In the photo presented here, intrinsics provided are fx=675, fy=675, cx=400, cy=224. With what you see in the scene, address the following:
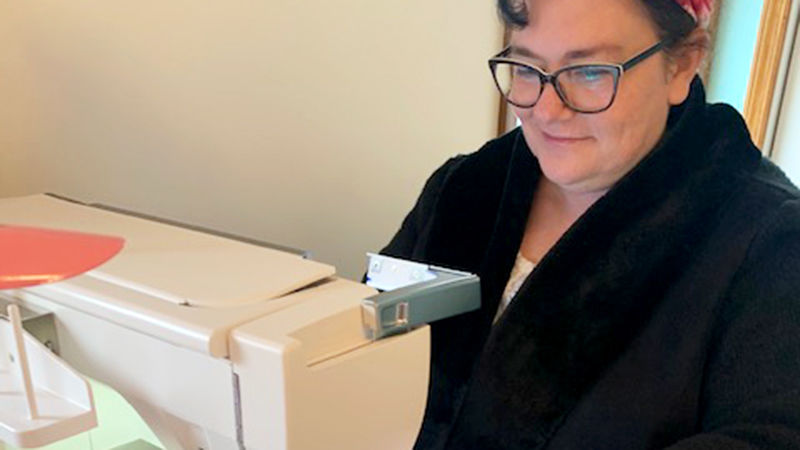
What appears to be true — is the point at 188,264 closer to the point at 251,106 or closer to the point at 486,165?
the point at 486,165

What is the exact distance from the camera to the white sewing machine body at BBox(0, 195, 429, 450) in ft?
1.53

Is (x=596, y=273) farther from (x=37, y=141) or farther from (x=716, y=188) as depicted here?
(x=37, y=141)

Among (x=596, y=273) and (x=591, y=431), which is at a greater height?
(x=596, y=273)

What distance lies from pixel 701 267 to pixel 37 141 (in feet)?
3.06

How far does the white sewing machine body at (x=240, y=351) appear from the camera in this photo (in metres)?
0.47

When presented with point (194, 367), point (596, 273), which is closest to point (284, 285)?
point (194, 367)

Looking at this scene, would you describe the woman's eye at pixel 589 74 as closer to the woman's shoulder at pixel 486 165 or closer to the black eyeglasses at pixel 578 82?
the black eyeglasses at pixel 578 82

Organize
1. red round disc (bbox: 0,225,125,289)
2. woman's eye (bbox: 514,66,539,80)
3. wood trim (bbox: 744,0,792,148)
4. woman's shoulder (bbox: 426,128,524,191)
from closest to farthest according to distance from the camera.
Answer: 1. red round disc (bbox: 0,225,125,289)
2. woman's eye (bbox: 514,66,539,80)
3. woman's shoulder (bbox: 426,128,524,191)
4. wood trim (bbox: 744,0,792,148)

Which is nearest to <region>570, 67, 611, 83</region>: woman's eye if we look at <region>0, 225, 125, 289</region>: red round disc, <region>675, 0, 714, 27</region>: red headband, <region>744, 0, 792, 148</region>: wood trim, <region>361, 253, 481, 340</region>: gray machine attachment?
<region>675, 0, 714, 27</region>: red headband

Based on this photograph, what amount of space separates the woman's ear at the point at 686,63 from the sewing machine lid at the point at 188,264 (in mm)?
446

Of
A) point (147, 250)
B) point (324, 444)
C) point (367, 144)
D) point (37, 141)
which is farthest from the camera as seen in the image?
point (367, 144)

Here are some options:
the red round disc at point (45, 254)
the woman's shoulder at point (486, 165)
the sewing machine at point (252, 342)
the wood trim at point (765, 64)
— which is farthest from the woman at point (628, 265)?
the wood trim at point (765, 64)

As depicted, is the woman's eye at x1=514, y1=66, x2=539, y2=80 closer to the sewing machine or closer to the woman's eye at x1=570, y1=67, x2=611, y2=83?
the woman's eye at x1=570, y1=67, x2=611, y2=83

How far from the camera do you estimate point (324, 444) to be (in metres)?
0.49
